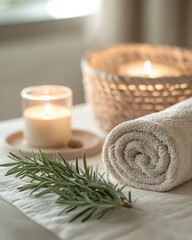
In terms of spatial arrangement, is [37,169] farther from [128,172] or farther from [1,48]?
[1,48]

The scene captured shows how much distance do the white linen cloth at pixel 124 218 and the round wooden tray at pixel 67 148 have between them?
0.12 m

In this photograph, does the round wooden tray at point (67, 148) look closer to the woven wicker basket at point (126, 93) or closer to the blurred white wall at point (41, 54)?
the woven wicker basket at point (126, 93)

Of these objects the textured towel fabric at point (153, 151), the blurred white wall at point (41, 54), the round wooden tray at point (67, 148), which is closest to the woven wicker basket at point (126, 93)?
the round wooden tray at point (67, 148)

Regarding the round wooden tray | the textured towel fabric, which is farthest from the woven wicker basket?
the textured towel fabric

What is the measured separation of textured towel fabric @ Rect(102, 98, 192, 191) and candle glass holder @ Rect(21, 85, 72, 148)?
0.19 m

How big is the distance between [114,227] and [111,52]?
0.58 metres

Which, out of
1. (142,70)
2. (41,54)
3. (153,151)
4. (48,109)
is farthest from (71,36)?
(153,151)

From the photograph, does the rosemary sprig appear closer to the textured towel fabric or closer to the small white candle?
the textured towel fabric

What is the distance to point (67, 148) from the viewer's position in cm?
93

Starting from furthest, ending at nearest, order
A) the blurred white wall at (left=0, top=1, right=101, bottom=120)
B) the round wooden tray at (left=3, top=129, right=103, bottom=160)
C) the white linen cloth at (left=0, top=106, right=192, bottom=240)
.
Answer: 1. the blurred white wall at (left=0, top=1, right=101, bottom=120)
2. the round wooden tray at (left=3, top=129, right=103, bottom=160)
3. the white linen cloth at (left=0, top=106, right=192, bottom=240)

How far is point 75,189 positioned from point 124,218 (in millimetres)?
71

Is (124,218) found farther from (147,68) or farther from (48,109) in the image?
(147,68)

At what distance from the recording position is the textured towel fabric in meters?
0.72

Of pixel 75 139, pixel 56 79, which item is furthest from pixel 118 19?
pixel 75 139
